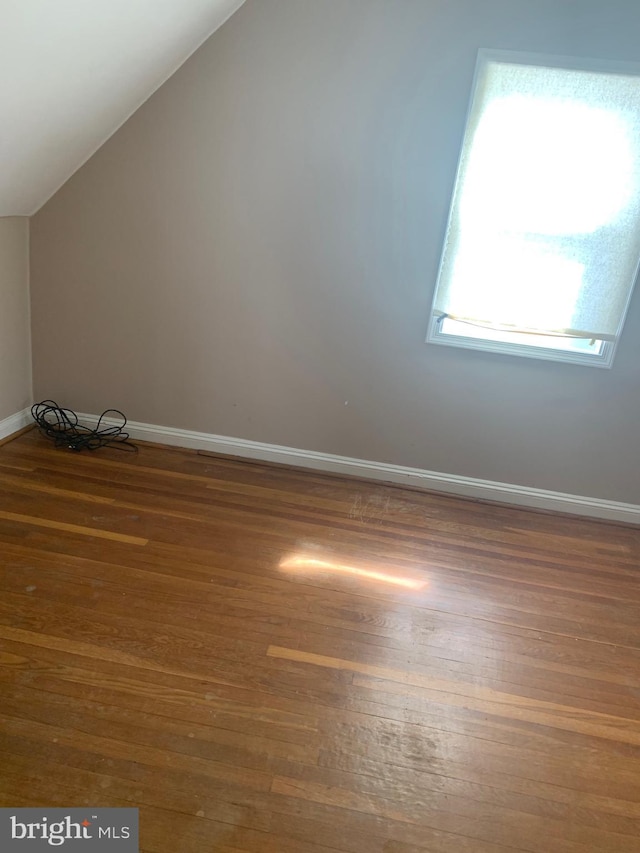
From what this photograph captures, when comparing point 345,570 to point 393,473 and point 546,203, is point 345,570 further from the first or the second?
point 546,203

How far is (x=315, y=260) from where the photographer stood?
9.26 ft

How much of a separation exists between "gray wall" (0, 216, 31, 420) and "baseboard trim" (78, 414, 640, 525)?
346mm

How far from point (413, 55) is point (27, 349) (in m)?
2.28

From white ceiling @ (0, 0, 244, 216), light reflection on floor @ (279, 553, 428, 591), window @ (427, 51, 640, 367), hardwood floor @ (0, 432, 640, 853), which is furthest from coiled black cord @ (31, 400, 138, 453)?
window @ (427, 51, 640, 367)

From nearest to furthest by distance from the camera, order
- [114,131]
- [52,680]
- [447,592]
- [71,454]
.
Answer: [52,680], [447,592], [114,131], [71,454]

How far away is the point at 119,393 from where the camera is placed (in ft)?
10.4

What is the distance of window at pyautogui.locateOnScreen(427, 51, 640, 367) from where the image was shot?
2441 mm

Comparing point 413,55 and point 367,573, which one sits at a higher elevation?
point 413,55

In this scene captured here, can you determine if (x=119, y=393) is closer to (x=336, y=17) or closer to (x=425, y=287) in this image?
(x=425, y=287)

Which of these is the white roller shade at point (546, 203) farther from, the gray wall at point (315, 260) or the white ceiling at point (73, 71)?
the white ceiling at point (73, 71)

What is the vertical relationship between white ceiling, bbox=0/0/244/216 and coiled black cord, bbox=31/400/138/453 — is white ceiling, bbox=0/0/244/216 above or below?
above

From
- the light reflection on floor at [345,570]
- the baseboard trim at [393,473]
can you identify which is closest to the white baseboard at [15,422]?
the baseboard trim at [393,473]

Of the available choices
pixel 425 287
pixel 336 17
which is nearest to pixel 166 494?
pixel 425 287

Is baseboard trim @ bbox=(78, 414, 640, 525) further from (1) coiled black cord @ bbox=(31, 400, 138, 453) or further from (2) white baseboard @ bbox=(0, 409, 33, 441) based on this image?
(2) white baseboard @ bbox=(0, 409, 33, 441)
